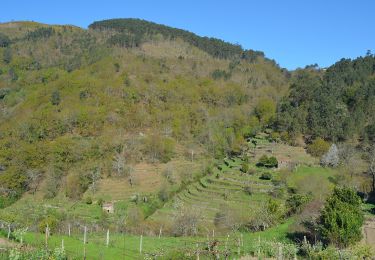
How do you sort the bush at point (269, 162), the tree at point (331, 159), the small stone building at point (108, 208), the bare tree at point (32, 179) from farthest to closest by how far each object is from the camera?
the bare tree at point (32, 179), the tree at point (331, 159), the bush at point (269, 162), the small stone building at point (108, 208)

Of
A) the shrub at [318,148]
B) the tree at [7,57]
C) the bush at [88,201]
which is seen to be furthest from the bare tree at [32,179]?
the tree at [7,57]

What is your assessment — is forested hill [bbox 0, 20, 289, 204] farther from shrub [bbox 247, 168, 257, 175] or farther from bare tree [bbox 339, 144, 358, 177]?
bare tree [bbox 339, 144, 358, 177]

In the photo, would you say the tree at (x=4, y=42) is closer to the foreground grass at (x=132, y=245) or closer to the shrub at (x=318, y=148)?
the shrub at (x=318, y=148)

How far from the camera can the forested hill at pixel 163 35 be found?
114125mm

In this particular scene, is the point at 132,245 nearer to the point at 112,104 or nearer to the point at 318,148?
the point at 318,148

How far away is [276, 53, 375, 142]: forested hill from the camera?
59.1 meters

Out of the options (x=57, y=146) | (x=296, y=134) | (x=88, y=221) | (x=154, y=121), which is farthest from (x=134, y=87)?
(x=88, y=221)

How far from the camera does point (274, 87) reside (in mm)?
96938

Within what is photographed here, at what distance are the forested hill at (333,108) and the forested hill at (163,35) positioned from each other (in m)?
44.4

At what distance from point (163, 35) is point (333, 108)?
70914 millimetres

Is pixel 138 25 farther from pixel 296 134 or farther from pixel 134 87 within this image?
pixel 296 134

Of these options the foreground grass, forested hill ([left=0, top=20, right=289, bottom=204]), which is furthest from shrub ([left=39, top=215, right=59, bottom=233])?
forested hill ([left=0, top=20, right=289, bottom=204])

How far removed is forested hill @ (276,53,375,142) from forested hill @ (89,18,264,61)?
44.4 m

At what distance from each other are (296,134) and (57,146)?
102 feet
